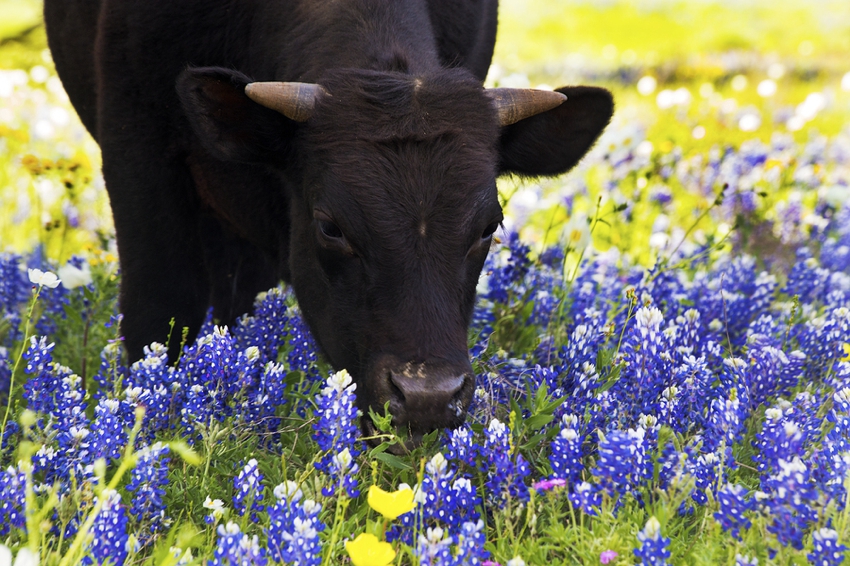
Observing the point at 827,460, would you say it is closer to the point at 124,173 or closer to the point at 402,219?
the point at 402,219

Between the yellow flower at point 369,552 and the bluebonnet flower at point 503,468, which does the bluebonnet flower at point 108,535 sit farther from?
the bluebonnet flower at point 503,468

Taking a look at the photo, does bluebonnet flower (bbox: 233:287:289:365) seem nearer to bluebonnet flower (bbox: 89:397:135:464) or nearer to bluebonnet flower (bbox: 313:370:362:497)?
bluebonnet flower (bbox: 89:397:135:464)

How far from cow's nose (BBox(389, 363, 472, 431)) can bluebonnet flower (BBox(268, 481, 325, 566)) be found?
508 mm

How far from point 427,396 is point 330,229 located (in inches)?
36.7

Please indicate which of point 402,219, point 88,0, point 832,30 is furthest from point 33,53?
point 832,30

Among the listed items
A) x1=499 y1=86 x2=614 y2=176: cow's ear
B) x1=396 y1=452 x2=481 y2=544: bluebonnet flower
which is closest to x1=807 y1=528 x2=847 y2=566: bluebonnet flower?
x1=396 y1=452 x2=481 y2=544: bluebonnet flower

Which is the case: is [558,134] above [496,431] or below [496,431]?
above

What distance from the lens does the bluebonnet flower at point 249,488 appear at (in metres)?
2.96

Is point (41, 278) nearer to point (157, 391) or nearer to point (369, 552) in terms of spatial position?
point (157, 391)

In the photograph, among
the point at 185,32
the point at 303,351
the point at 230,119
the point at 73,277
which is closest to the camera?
the point at 230,119

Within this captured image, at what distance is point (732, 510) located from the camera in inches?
113

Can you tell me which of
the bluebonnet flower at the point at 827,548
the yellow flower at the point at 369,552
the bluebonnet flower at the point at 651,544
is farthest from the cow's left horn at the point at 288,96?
the bluebonnet flower at the point at 827,548

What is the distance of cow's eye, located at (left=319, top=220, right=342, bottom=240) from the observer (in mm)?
3762

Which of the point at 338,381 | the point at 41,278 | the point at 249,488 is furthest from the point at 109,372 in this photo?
the point at 338,381
